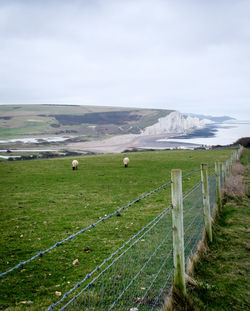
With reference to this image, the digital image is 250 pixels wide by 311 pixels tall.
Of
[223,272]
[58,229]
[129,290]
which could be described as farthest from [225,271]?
[58,229]

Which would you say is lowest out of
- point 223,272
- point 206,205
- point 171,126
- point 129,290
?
point 129,290

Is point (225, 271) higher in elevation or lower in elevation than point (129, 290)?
higher

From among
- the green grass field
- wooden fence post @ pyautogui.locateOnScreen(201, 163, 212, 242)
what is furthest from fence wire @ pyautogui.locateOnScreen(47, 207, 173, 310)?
wooden fence post @ pyautogui.locateOnScreen(201, 163, 212, 242)

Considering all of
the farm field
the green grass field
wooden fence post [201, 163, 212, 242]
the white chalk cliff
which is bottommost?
the farm field

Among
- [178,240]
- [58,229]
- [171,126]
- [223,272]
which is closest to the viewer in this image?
[178,240]

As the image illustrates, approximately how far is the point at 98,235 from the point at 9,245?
2890 millimetres

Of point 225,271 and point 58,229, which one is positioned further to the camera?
point 58,229

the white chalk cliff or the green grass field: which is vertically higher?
the white chalk cliff

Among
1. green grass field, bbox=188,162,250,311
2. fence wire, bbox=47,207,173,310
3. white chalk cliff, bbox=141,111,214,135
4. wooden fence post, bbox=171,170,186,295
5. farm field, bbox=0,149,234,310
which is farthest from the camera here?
white chalk cliff, bbox=141,111,214,135

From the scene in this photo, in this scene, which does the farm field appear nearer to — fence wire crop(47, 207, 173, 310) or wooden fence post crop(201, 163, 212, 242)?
fence wire crop(47, 207, 173, 310)

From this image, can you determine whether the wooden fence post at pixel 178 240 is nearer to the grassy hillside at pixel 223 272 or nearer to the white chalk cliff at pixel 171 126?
the grassy hillside at pixel 223 272

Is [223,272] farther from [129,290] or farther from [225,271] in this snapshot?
[129,290]

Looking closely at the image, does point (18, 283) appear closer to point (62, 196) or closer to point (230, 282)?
point (230, 282)

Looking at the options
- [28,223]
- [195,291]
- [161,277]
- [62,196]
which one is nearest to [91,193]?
[62,196]
